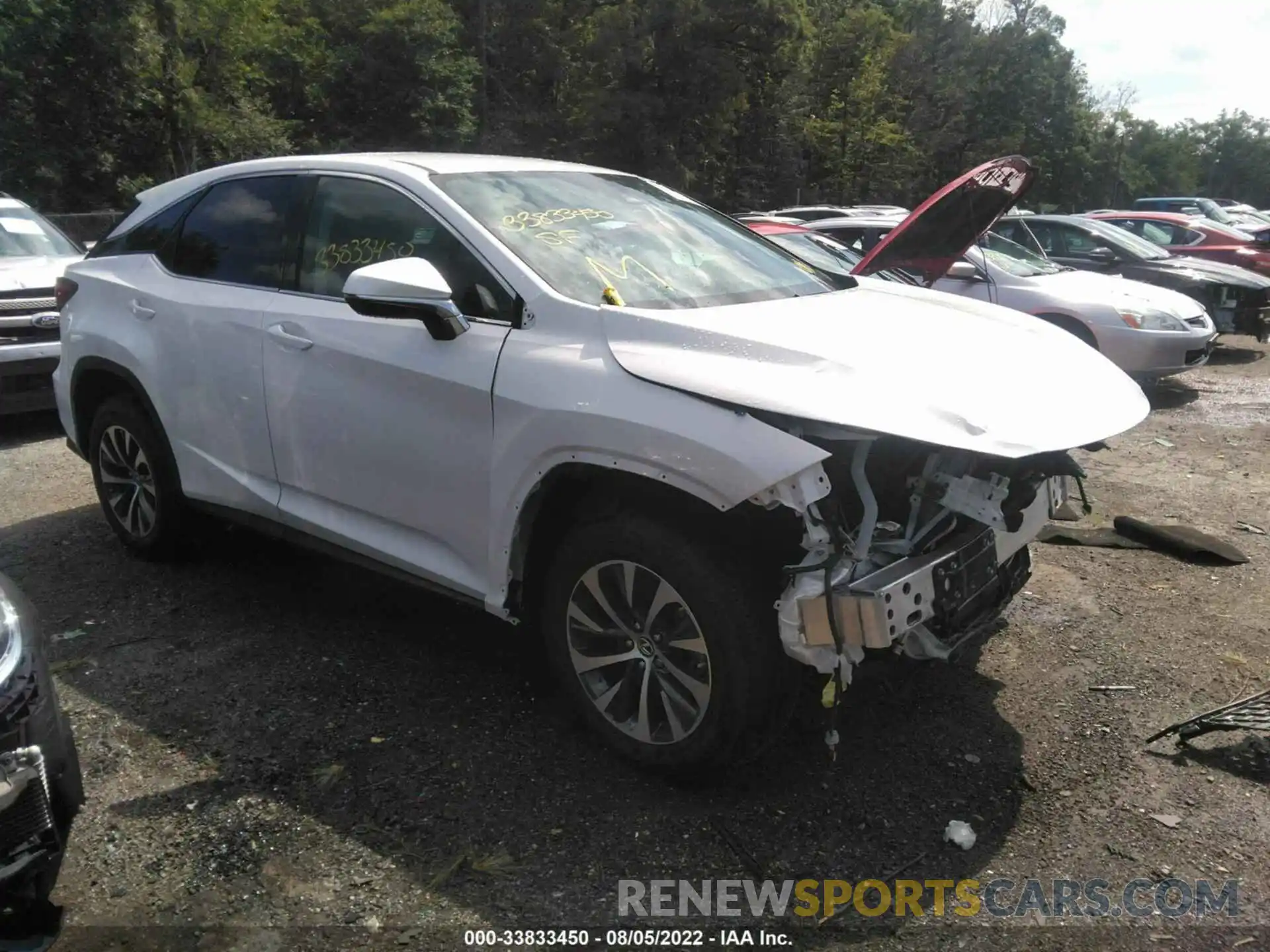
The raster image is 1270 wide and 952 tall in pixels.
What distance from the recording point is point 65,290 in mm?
4891

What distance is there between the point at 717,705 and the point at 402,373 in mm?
1502

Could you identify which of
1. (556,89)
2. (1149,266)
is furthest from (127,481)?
(556,89)

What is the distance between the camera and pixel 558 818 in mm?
2963

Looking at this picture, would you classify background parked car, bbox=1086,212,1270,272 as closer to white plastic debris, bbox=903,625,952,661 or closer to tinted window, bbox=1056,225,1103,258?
tinted window, bbox=1056,225,1103,258

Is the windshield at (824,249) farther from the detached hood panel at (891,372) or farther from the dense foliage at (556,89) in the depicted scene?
the dense foliage at (556,89)

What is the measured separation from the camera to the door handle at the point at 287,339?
3.70 m

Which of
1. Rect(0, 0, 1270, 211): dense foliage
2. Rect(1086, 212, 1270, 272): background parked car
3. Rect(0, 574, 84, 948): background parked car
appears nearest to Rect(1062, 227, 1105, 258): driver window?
Rect(1086, 212, 1270, 272): background parked car

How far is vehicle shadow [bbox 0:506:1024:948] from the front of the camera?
9.07ft

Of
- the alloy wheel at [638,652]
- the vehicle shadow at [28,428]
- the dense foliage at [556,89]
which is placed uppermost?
the dense foliage at [556,89]

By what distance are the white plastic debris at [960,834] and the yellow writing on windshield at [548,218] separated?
228cm

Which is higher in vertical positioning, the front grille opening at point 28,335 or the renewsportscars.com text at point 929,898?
the front grille opening at point 28,335

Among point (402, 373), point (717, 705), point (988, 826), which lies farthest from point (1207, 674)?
point (402, 373)

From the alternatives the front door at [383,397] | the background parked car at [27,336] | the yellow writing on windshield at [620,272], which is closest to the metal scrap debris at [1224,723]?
the yellow writing on windshield at [620,272]

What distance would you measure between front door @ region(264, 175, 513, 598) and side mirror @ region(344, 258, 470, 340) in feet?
0.25
